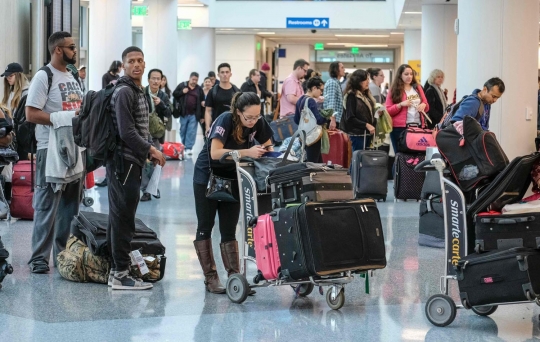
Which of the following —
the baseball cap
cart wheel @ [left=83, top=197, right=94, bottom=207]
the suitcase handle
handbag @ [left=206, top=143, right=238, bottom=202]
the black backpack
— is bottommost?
cart wheel @ [left=83, top=197, right=94, bottom=207]

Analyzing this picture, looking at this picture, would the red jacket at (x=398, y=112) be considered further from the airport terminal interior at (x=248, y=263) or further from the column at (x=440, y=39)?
the column at (x=440, y=39)

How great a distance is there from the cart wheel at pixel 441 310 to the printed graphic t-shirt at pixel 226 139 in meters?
1.65

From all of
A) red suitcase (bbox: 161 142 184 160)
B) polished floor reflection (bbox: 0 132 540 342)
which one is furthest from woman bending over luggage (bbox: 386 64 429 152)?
red suitcase (bbox: 161 142 184 160)

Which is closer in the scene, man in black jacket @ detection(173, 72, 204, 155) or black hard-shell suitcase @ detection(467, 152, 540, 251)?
black hard-shell suitcase @ detection(467, 152, 540, 251)

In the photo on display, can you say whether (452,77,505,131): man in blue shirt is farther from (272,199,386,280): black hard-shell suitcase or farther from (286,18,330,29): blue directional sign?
(286,18,330,29): blue directional sign

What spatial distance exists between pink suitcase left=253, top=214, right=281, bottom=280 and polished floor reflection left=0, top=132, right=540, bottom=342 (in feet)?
0.83

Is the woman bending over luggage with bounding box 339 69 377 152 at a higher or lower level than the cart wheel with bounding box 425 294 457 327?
higher

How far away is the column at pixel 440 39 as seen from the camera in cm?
2036

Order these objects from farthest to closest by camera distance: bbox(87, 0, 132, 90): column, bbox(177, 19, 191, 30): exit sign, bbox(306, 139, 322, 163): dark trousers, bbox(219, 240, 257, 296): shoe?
bbox(177, 19, 191, 30): exit sign, bbox(87, 0, 132, 90): column, bbox(306, 139, 322, 163): dark trousers, bbox(219, 240, 257, 296): shoe

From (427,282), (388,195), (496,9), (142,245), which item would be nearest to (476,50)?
(496,9)

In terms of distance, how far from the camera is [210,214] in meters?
6.46

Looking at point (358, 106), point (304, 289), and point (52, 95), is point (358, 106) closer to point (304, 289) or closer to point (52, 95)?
point (52, 95)

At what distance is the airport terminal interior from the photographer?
5.41 metres

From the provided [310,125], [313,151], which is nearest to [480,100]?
[310,125]
